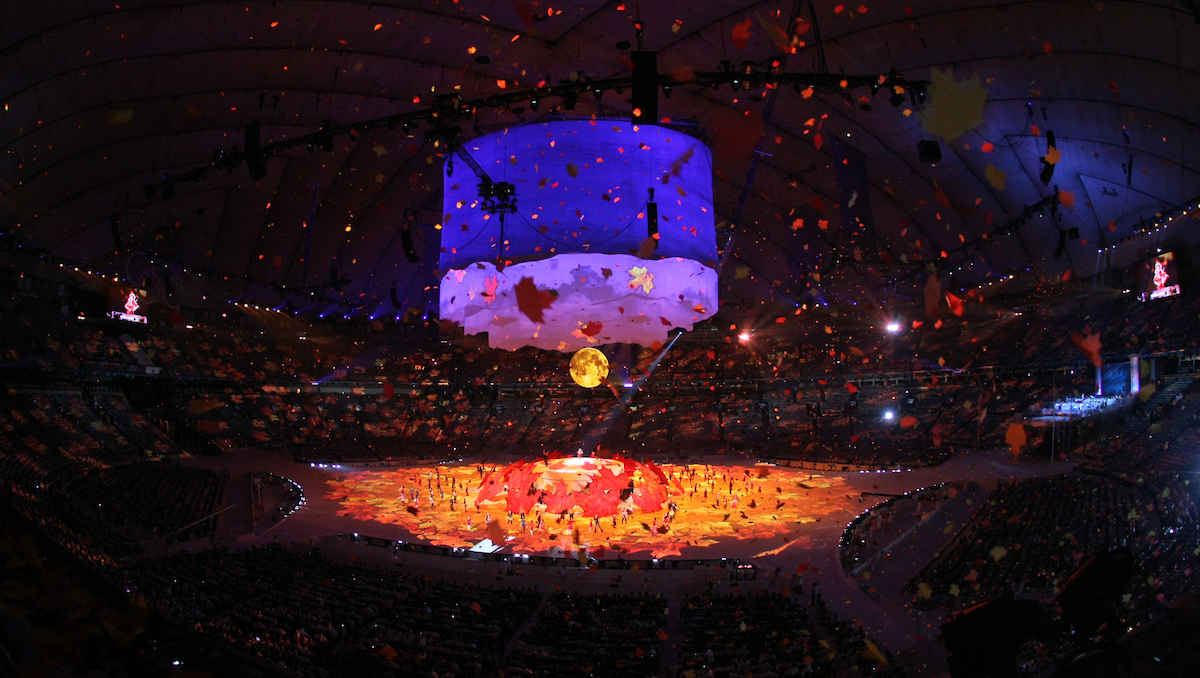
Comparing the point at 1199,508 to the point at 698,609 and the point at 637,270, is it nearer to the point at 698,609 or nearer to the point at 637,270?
the point at 698,609

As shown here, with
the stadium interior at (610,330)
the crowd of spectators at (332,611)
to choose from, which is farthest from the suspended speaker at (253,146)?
the crowd of spectators at (332,611)

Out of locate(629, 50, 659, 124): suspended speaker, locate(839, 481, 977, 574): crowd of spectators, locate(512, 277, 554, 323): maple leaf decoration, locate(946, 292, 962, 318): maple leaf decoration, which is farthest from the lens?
locate(946, 292, 962, 318): maple leaf decoration

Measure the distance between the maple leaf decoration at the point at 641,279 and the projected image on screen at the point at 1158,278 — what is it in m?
22.0

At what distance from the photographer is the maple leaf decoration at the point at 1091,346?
33594 mm

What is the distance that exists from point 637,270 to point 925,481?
15.6 metres

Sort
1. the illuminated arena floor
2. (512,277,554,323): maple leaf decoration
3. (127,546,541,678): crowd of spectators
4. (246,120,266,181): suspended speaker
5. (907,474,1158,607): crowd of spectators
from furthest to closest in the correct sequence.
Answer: (512,277,554,323): maple leaf decoration → the illuminated arena floor → (246,120,266,181): suspended speaker → (907,474,1158,607): crowd of spectators → (127,546,541,678): crowd of spectators

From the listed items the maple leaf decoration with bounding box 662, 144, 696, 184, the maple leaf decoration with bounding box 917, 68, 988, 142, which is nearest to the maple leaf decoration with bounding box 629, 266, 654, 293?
the maple leaf decoration with bounding box 662, 144, 696, 184

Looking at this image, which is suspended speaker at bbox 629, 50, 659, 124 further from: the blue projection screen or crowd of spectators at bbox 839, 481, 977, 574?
crowd of spectators at bbox 839, 481, 977, 574

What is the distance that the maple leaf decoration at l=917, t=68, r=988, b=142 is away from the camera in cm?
2442

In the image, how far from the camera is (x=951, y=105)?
26.9m

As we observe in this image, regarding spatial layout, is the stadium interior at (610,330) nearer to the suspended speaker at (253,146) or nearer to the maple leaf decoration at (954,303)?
the suspended speaker at (253,146)

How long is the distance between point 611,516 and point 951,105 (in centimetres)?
2068

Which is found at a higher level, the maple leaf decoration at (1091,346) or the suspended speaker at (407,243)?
the suspended speaker at (407,243)

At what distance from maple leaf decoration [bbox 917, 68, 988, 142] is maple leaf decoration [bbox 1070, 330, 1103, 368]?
44.7ft
